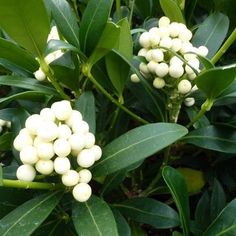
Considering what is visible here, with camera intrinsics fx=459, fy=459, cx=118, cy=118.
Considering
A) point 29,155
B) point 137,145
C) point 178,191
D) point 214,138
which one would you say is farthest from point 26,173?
point 214,138

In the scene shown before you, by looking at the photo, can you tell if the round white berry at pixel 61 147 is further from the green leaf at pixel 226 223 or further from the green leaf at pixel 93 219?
the green leaf at pixel 226 223

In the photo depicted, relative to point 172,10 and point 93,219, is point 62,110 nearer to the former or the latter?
point 93,219

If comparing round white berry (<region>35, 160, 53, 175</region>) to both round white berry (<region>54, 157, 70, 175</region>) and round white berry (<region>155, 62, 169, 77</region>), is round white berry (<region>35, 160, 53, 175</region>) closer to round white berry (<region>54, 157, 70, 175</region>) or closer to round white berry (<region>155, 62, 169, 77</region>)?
round white berry (<region>54, 157, 70, 175</region>)

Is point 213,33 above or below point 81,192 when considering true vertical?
above

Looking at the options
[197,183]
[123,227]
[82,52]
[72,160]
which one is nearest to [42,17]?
[82,52]

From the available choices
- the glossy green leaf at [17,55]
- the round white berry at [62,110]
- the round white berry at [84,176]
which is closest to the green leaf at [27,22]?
the glossy green leaf at [17,55]

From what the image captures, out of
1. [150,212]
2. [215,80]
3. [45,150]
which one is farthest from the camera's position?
[150,212]

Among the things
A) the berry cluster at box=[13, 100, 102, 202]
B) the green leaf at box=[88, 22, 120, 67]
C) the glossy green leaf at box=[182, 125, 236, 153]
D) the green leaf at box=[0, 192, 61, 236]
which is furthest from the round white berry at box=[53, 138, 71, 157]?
the glossy green leaf at box=[182, 125, 236, 153]
